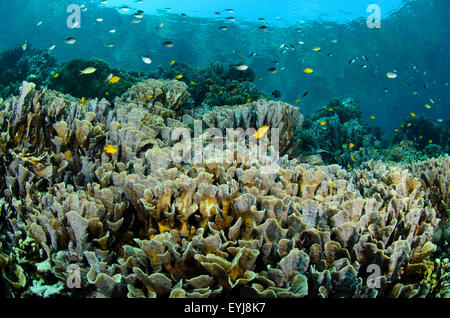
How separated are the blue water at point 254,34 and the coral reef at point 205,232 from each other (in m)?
42.3

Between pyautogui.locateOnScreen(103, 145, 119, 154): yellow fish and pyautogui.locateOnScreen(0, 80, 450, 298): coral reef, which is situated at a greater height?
pyautogui.locateOnScreen(103, 145, 119, 154): yellow fish

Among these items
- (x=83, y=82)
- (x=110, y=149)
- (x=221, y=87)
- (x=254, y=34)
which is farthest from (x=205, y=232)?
(x=254, y=34)

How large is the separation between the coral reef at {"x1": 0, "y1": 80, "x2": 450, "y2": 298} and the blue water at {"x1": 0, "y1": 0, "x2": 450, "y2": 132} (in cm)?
4232

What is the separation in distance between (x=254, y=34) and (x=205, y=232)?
4940cm

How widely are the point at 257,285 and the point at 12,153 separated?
2.97m

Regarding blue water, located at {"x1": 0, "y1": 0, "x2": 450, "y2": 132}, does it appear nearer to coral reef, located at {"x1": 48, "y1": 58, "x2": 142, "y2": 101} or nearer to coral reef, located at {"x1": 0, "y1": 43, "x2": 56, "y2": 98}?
coral reef, located at {"x1": 0, "y1": 43, "x2": 56, "y2": 98}

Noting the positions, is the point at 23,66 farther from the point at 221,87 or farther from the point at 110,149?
the point at 110,149

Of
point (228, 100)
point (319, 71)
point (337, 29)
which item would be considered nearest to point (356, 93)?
point (319, 71)

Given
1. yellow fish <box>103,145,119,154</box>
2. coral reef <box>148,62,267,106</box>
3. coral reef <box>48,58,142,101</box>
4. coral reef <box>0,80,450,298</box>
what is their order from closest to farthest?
coral reef <box>0,80,450,298</box>
yellow fish <box>103,145,119,154</box>
coral reef <box>148,62,267,106</box>
coral reef <box>48,58,142,101</box>

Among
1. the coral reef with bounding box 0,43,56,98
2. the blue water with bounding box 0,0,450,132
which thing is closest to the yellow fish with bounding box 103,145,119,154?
the coral reef with bounding box 0,43,56,98

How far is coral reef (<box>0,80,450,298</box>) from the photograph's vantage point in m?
1.50

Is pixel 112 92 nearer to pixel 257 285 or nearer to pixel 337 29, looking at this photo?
pixel 257 285

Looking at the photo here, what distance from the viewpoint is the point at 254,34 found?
44.5 metres
